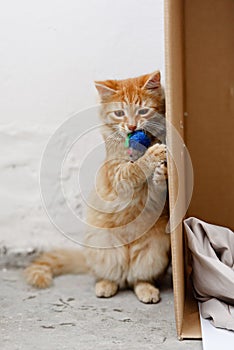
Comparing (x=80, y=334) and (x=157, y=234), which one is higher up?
(x=157, y=234)

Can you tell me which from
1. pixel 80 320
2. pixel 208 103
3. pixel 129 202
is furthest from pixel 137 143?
pixel 80 320

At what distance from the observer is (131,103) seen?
5.10 ft

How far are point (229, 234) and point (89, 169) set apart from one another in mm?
456

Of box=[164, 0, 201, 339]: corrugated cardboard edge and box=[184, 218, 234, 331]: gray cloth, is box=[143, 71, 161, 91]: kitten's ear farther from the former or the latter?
box=[184, 218, 234, 331]: gray cloth

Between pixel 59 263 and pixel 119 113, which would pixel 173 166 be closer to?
pixel 119 113

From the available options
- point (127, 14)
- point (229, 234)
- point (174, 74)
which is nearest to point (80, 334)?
point (229, 234)

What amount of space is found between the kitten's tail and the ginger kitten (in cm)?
6

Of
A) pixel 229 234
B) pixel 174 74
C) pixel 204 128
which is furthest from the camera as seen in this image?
pixel 204 128

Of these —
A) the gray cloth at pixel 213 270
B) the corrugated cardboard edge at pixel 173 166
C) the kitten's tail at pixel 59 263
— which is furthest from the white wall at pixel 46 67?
the gray cloth at pixel 213 270

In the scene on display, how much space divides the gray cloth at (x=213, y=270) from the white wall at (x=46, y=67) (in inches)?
21.2

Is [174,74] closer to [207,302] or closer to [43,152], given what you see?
[207,302]

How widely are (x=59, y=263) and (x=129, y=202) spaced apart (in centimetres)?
34

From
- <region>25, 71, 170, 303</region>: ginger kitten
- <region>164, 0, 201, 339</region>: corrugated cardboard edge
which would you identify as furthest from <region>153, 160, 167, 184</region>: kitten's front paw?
<region>164, 0, 201, 339</region>: corrugated cardboard edge

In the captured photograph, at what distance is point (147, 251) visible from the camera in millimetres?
1616
